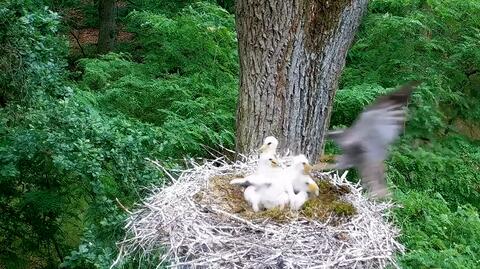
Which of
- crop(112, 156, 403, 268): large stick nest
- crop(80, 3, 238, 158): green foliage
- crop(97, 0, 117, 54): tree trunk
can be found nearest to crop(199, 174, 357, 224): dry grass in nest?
crop(112, 156, 403, 268): large stick nest

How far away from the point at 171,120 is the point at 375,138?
1.83m

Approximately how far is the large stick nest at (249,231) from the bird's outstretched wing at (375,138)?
13 centimetres

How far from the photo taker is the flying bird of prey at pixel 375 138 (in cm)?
335

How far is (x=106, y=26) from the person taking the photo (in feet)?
32.1

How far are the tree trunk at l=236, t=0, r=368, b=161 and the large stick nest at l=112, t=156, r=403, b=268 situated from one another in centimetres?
60

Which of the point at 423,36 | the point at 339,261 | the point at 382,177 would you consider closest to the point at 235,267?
→ the point at 339,261

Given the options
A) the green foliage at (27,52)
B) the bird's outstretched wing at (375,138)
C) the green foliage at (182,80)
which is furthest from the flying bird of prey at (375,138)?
the green foliage at (27,52)

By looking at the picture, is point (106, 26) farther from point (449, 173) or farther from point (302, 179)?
point (302, 179)

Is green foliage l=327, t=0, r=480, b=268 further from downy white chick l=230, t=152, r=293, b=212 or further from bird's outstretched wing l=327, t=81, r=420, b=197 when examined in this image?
downy white chick l=230, t=152, r=293, b=212

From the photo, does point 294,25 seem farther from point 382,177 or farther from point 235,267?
point 235,267

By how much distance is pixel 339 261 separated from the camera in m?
2.71

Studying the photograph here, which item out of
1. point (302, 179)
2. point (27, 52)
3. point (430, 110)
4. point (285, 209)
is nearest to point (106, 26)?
point (27, 52)

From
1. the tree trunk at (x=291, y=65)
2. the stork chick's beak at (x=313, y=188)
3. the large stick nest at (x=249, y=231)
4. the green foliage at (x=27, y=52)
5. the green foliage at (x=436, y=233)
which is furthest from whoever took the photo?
the green foliage at (x=27, y=52)

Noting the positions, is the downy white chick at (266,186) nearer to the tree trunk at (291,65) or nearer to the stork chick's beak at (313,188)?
the stork chick's beak at (313,188)
